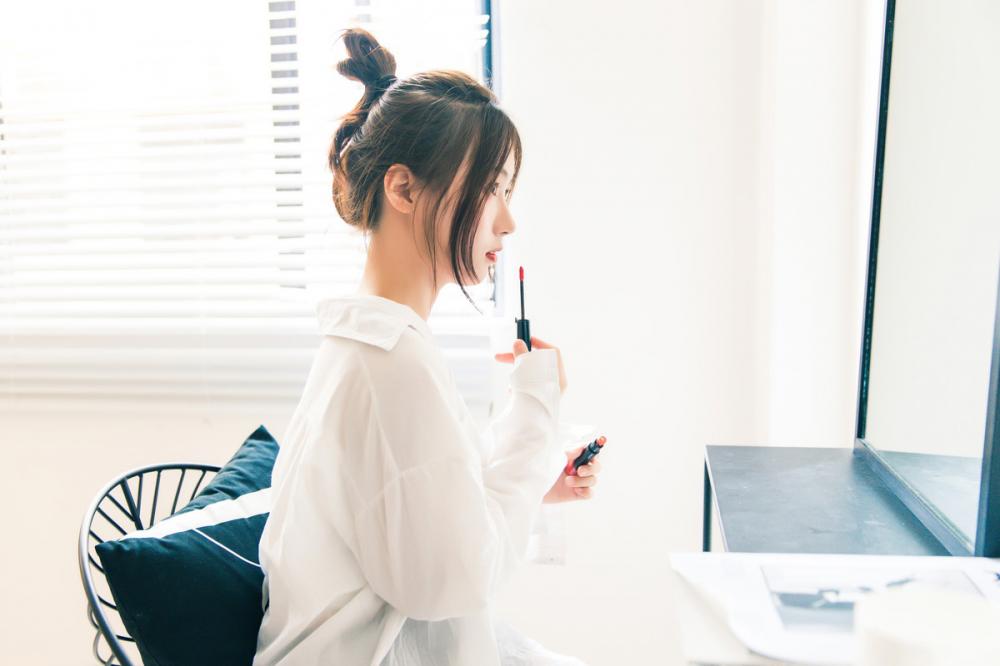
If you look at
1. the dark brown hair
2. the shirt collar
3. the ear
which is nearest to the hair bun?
the dark brown hair

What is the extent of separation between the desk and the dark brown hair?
444 millimetres

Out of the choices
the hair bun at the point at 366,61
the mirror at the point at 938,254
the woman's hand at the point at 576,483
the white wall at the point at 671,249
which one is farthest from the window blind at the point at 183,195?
the mirror at the point at 938,254

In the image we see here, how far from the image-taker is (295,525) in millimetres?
881

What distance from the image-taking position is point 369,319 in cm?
92

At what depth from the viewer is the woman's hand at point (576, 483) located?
1.22 meters

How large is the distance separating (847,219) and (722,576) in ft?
3.04

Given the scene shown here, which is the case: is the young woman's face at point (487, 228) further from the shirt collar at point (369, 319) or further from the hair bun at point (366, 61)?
the hair bun at point (366, 61)

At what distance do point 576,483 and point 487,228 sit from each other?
1.42 ft

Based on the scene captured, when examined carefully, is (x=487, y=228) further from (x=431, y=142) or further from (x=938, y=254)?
(x=938, y=254)

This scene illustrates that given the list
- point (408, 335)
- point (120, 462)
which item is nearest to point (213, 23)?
point (120, 462)

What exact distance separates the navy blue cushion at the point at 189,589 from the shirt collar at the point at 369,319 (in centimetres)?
28

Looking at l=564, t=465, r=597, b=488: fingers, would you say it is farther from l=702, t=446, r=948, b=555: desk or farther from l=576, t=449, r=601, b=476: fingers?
l=702, t=446, r=948, b=555: desk

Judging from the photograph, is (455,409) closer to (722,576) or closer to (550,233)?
(722,576)

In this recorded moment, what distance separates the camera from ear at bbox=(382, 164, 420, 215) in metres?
0.98
